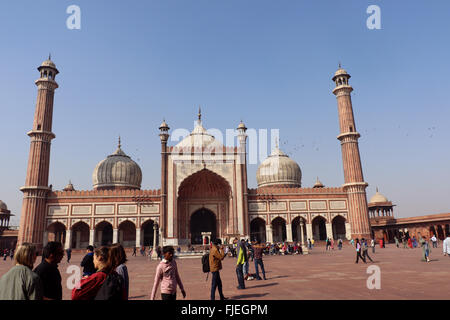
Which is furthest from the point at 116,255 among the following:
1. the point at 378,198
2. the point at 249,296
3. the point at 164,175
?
the point at 378,198

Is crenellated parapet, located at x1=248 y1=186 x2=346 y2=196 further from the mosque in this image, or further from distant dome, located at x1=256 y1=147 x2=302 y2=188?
→ distant dome, located at x1=256 y1=147 x2=302 y2=188

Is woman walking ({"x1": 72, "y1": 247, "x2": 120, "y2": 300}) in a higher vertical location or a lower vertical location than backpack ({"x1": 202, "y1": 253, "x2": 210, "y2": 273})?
higher

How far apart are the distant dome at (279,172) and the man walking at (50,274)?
132ft

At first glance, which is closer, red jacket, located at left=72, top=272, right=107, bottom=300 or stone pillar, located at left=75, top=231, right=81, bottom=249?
red jacket, located at left=72, top=272, right=107, bottom=300

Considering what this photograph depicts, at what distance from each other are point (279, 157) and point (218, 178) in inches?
560

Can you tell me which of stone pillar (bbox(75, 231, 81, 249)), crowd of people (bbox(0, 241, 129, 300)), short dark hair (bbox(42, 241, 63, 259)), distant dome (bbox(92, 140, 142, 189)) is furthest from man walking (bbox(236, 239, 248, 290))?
distant dome (bbox(92, 140, 142, 189))

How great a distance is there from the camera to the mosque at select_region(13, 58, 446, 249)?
31.5 m

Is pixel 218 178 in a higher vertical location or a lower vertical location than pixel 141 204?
higher

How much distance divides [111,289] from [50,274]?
113 centimetres

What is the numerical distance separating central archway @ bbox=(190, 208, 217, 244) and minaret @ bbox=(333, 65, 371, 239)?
591 inches

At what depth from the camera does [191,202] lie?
116ft
